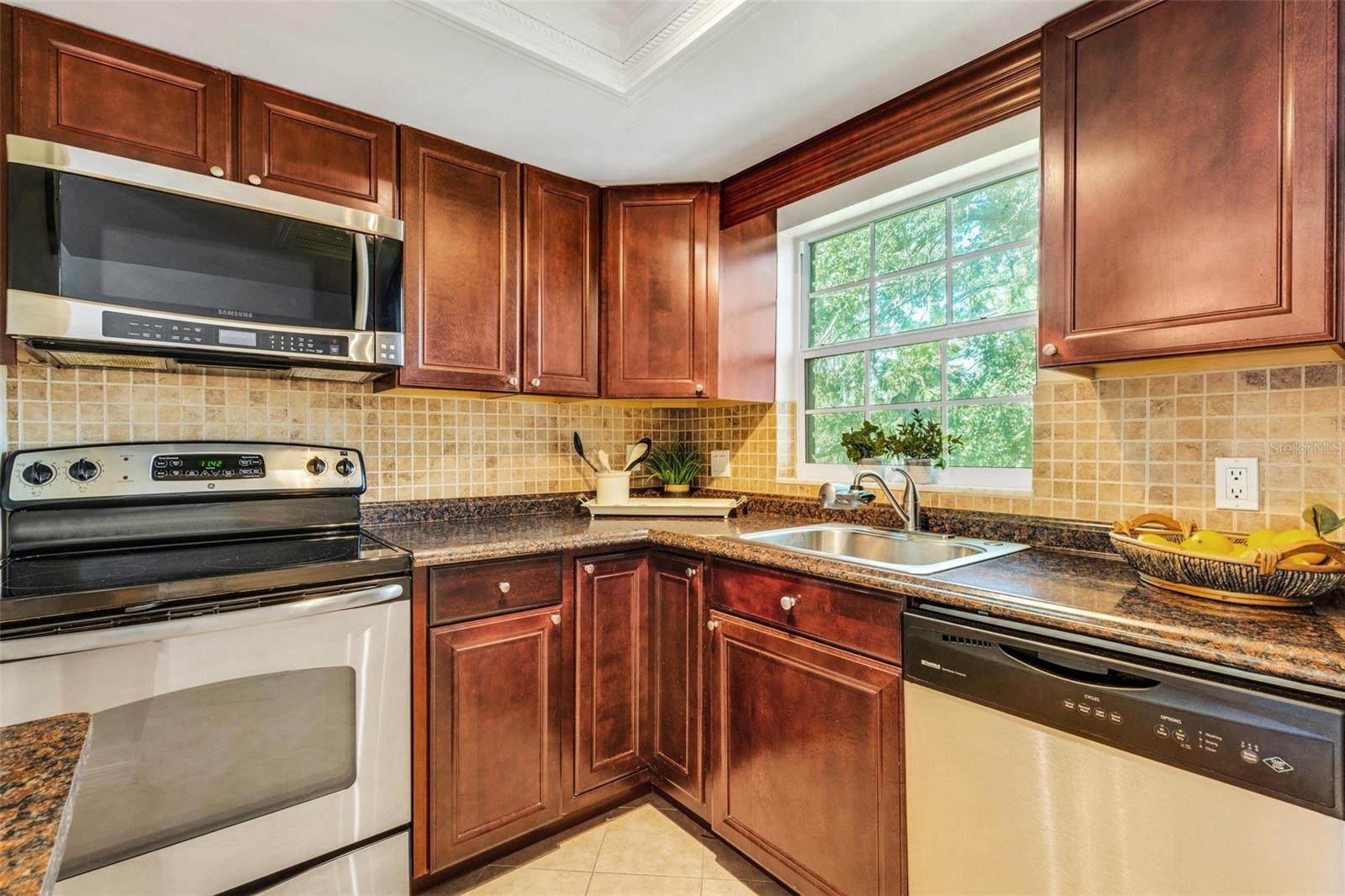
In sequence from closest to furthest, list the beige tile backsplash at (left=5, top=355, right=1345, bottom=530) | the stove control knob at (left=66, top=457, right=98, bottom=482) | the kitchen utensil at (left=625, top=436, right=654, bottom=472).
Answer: the beige tile backsplash at (left=5, top=355, right=1345, bottom=530) → the stove control knob at (left=66, top=457, right=98, bottom=482) → the kitchen utensil at (left=625, top=436, right=654, bottom=472)

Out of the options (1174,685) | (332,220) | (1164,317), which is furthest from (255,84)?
(1174,685)

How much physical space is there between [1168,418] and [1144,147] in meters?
0.62

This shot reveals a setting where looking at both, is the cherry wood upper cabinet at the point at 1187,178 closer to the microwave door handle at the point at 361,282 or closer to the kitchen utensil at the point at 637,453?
the kitchen utensil at the point at 637,453

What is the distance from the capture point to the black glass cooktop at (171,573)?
46.3 inches

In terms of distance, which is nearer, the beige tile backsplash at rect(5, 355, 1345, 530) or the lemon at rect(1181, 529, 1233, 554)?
the lemon at rect(1181, 529, 1233, 554)

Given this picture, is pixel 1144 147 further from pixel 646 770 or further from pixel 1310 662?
pixel 646 770

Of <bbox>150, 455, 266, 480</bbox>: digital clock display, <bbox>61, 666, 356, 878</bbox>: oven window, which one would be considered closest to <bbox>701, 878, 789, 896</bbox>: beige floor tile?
<bbox>61, 666, 356, 878</bbox>: oven window

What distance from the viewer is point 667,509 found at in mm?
2311

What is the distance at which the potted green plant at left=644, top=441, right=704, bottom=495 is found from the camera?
2.70 m

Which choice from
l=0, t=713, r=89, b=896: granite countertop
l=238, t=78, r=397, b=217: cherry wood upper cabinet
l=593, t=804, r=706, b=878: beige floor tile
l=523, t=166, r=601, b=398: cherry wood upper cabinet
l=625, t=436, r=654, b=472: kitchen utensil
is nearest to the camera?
l=0, t=713, r=89, b=896: granite countertop

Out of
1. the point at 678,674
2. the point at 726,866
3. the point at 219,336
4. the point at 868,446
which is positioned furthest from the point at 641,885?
the point at 219,336

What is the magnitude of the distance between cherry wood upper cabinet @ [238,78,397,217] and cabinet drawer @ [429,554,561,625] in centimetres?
111

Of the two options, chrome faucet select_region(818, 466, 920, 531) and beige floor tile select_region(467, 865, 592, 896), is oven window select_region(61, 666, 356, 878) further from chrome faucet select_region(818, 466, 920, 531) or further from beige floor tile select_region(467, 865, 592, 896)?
chrome faucet select_region(818, 466, 920, 531)

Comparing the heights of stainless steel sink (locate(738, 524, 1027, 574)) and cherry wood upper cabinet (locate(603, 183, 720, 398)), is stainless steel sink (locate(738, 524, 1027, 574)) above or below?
below
